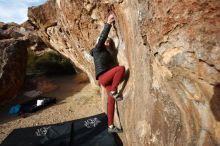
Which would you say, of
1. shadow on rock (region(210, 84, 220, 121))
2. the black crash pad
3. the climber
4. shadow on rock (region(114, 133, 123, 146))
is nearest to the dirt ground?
the black crash pad

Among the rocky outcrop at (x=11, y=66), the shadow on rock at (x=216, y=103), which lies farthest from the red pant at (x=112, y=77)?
the rocky outcrop at (x=11, y=66)

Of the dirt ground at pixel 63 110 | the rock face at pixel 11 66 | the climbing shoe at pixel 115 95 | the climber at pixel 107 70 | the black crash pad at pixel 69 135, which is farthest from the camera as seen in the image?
the rock face at pixel 11 66

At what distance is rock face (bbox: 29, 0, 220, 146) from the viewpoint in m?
3.13

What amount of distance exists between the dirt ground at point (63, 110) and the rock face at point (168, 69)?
3598mm

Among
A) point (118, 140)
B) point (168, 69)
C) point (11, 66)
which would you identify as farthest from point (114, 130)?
point (11, 66)

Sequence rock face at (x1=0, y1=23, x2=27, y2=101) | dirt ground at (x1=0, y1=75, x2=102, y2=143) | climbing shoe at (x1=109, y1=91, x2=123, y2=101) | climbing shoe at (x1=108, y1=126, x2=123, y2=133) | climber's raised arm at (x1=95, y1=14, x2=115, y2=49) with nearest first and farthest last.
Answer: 1. climber's raised arm at (x1=95, y1=14, x2=115, y2=49)
2. climbing shoe at (x1=109, y1=91, x2=123, y2=101)
3. climbing shoe at (x1=108, y1=126, x2=123, y2=133)
4. dirt ground at (x1=0, y1=75, x2=102, y2=143)
5. rock face at (x1=0, y1=23, x2=27, y2=101)

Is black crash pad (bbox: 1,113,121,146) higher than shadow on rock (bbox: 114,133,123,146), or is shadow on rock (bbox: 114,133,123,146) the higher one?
black crash pad (bbox: 1,113,121,146)

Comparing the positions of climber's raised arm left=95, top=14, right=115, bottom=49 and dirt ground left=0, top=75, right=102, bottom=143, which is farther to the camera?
dirt ground left=0, top=75, right=102, bottom=143

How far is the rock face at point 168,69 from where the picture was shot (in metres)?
3.13

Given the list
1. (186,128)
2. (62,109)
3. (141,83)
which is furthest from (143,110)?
(62,109)

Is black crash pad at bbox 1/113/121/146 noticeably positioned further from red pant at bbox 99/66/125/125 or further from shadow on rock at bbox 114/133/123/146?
red pant at bbox 99/66/125/125

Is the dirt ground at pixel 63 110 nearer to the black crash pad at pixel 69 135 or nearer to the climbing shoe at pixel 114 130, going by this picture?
the black crash pad at pixel 69 135

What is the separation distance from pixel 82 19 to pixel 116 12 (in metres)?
2.18

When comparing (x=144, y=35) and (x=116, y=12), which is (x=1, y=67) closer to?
(x=116, y=12)
